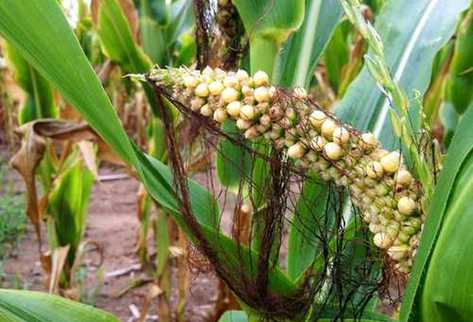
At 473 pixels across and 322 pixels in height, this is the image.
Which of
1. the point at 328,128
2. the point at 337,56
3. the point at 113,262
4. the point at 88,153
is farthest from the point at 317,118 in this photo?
the point at 113,262

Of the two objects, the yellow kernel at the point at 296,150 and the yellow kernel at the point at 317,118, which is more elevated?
the yellow kernel at the point at 317,118

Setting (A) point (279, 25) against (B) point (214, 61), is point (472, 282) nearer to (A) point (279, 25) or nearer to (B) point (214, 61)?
(A) point (279, 25)

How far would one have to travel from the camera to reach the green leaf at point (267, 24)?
0.90 m

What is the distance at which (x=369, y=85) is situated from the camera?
3.39ft

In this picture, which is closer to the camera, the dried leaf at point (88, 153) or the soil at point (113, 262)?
the dried leaf at point (88, 153)

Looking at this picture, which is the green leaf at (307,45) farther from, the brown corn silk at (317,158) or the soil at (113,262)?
the soil at (113,262)

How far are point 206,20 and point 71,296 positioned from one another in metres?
1.40

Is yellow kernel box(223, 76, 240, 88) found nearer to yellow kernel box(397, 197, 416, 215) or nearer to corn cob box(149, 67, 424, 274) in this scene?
corn cob box(149, 67, 424, 274)

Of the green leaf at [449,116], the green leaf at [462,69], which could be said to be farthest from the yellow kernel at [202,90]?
the green leaf at [449,116]

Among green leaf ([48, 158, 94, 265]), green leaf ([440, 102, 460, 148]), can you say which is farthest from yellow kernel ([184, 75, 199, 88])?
green leaf ([440, 102, 460, 148])

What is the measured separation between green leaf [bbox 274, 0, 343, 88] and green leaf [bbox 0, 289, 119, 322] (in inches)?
14.8

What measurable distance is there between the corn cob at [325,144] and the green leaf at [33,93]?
156 cm

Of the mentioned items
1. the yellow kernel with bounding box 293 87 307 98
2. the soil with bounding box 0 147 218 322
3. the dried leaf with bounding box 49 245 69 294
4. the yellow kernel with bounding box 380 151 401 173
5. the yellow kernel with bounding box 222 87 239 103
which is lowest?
the soil with bounding box 0 147 218 322

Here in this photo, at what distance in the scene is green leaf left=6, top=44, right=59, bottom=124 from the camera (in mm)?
2158
